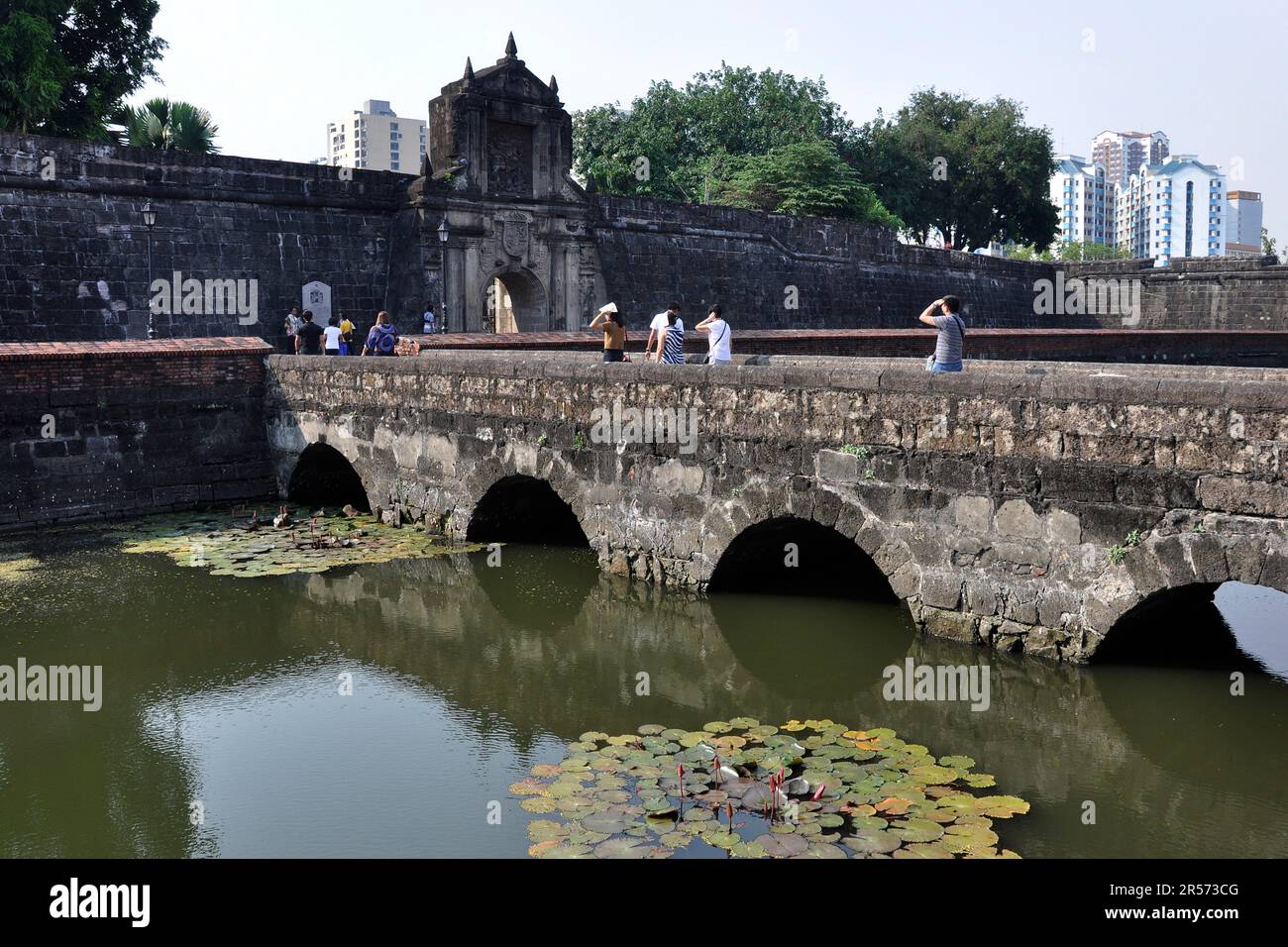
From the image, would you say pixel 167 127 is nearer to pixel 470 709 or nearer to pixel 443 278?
pixel 443 278

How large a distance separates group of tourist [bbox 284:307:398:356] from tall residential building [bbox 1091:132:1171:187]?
192 m

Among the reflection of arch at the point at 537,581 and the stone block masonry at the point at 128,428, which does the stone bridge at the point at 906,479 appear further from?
→ the stone block masonry at the point at 128,428

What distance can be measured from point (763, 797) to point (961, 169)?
46.1 m

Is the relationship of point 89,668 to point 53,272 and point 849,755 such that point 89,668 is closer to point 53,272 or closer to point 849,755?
point 849,755

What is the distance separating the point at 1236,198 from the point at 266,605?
162 metres

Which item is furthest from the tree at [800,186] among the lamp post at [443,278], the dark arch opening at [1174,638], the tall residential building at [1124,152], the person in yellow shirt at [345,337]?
the tall residential building at [1124,152]

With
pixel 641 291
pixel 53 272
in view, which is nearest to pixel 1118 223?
pixel 641 291

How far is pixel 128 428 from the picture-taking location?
13367 mm

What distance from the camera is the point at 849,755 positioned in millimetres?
6566

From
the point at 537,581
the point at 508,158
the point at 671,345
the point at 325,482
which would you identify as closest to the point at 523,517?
the point at 537,581

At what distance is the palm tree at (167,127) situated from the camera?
Answer: 79.9ft

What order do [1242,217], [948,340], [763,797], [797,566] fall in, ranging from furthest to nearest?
[1242,217]
[797,566]
[948,340]
[763,797]

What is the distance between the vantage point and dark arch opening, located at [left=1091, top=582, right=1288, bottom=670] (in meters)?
7.43
